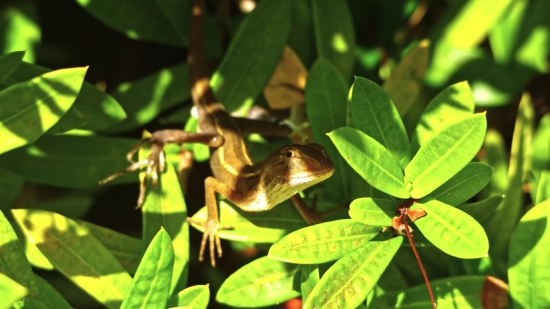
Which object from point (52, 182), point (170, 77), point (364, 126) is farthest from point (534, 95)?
point (52, 182)

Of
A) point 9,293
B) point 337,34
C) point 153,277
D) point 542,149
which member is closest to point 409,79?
point 337,34

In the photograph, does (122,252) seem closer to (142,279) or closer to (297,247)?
(142,279)

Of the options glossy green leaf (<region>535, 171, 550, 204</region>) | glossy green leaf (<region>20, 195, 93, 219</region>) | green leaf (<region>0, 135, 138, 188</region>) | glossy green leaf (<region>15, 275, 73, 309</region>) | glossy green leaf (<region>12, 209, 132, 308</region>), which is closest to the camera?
glossy green leaf (<region>15, 275, 73, 309</region>)

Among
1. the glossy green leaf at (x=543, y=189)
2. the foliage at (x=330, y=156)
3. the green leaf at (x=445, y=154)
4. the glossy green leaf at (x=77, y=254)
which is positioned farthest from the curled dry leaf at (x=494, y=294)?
the glossy green leaf at (x=77, y=254)

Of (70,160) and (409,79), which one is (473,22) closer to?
(409,79)

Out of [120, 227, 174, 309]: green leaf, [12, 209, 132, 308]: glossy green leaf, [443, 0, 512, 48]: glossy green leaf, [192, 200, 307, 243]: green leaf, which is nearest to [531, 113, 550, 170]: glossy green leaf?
[443, 0, 512, 48]: glossy green leaf

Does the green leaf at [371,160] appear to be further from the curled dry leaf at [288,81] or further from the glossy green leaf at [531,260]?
the curled dry leaf at [288,81]

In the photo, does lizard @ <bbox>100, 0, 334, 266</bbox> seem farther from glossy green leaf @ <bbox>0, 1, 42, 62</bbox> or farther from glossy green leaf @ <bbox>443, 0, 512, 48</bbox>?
glossy green leaf @ <bbox>443, 0, 512, 48</bbox>
